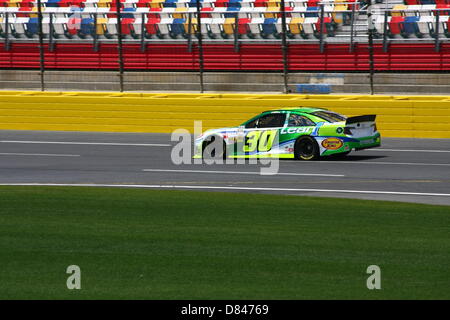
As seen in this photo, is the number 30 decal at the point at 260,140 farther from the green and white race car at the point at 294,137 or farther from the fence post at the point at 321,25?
the fence post at the point at 321,25

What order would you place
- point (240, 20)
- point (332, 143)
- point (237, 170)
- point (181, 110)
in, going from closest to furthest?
point (237, 170) < point (332, 143) < point (181, 110) < point (240, 20)

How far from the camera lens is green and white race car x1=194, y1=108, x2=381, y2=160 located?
22562 millimetres

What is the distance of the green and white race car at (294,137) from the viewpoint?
2256 cm

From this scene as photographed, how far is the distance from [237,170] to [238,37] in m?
14.3

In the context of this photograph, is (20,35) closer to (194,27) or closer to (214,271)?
(194,27)

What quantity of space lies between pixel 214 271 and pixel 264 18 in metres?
24.9

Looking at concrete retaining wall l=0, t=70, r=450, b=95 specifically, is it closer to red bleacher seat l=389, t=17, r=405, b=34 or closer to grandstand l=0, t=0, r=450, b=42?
grandstand l=0, t=0, r=450, b=42

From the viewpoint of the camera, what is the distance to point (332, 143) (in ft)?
74.5

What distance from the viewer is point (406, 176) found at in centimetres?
2034

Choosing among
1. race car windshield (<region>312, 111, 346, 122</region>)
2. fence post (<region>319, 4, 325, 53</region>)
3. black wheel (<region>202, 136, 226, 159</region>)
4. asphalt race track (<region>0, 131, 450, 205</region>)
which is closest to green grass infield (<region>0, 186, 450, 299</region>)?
asphalt race track (<region>0, 131, 450, 205</region>)

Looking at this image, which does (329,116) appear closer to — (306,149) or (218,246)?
(306,149)

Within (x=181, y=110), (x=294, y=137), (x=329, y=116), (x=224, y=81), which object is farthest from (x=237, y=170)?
(x=224, y=81)
